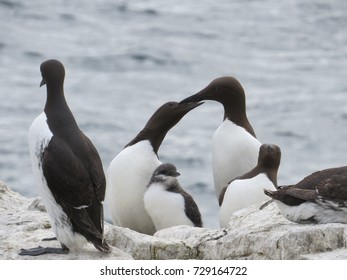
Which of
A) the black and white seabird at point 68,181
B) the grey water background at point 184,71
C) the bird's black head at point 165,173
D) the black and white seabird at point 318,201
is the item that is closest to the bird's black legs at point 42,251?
the black and white seabird at point 68,181

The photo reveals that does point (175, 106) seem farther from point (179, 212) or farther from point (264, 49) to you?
point (264, 49)

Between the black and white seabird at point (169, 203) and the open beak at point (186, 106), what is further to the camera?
the open beak at point (186, 106)

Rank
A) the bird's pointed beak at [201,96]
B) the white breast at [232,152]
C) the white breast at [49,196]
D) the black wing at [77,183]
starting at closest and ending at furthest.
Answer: the black wing at [77,183] < the white breast at [49,196] < the white breast at [232,152] < the bird's pointed beak at [201,96]

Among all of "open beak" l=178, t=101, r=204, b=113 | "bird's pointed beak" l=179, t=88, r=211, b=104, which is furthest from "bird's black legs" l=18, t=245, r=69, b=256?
"bird's pointed beak" l=179, t=88, r=211, b=104

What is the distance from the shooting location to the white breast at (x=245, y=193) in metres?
10.5

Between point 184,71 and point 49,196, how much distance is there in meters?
24.5

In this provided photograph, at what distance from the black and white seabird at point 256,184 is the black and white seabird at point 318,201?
1537 mm

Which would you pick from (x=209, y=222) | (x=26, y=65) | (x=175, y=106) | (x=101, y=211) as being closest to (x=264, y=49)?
(x=26, y=65)

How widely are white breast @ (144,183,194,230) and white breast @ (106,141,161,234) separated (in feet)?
1.59

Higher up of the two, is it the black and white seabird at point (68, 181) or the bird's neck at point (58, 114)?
the bird's neck at point (58, 114)

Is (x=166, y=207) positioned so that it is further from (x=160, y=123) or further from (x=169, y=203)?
(x=160, y=123)

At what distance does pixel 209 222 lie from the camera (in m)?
20.5

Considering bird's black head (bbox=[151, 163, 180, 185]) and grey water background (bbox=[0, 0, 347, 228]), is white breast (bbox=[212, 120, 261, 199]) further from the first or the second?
grey water background (bbox=[0, 0, 347, 228])

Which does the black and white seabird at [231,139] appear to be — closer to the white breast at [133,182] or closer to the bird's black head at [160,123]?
the bird's black head at [160,123]
